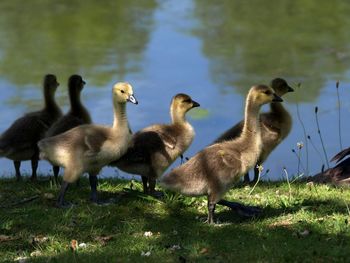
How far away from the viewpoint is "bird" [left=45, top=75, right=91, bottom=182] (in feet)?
31.4

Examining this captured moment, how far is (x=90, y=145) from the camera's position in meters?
8.43

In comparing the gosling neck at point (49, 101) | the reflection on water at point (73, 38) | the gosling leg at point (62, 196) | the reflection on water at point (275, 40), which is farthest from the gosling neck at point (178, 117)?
the reflection on water at point (73, 38)

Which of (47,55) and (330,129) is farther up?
(47,55)

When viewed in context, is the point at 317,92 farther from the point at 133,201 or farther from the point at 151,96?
the point at 133,201

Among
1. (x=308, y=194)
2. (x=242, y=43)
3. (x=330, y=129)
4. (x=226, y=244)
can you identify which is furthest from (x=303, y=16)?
(x=226, y=244)

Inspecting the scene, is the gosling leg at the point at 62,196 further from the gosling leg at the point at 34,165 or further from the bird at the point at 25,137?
the gosling leg at the point at 34,165

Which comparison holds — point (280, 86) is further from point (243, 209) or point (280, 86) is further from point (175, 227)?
point (175, 227)

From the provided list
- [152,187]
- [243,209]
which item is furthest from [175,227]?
[152,187]

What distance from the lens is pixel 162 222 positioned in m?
8.17

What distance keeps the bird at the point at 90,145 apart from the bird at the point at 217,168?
0.74 m

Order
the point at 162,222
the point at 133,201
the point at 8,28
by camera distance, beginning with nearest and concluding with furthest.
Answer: the point at 162,222
the point at 133,201
the point at 8,28

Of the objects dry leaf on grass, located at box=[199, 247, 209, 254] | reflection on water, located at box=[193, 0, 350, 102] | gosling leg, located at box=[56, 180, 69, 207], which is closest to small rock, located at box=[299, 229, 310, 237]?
dry leaf on grass, located at box=[199, 247, 209, 254]

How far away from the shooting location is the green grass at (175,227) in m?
6.97

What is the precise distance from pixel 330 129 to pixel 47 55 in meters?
9.02
